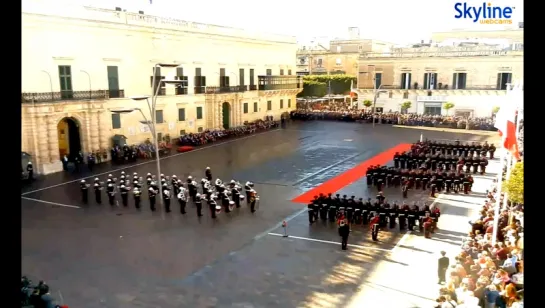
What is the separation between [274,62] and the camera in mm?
50625

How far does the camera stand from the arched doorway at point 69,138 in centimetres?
3039

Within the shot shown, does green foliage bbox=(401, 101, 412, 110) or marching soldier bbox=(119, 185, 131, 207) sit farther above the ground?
green foliage bbox=(401, 101, 412, 110)

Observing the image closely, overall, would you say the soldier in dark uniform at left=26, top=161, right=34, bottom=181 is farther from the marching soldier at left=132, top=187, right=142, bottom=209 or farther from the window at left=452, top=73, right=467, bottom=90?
the window at left=452, top=73, right=467, bottom=90

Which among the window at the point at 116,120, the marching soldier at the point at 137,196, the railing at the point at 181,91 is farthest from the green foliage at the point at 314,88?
the marching soldier at the point at 137,196

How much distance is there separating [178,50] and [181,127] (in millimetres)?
6162

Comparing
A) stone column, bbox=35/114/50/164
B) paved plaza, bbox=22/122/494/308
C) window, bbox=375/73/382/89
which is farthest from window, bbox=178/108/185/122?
window, bbox=375/73/382/89

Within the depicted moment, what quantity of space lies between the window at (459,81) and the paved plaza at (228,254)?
27215 millimetres

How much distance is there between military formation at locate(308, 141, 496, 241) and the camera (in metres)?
16.5

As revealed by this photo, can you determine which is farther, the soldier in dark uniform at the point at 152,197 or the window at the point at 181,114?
the window at the point at 181,114

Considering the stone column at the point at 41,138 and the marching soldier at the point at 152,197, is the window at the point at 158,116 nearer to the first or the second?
the stone column at the point at 41,138

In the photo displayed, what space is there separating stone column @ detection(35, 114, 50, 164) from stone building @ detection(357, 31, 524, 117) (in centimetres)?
3497

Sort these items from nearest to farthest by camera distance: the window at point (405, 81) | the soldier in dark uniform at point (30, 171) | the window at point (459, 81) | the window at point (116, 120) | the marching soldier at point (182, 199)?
1. the marching soldier at point (182, 199)
2. the soldier in dark uniform at point (30, 171)
3. the window at point (116, 120)
4. the window at point (459, 81)
5. the window at point (405, 81)
